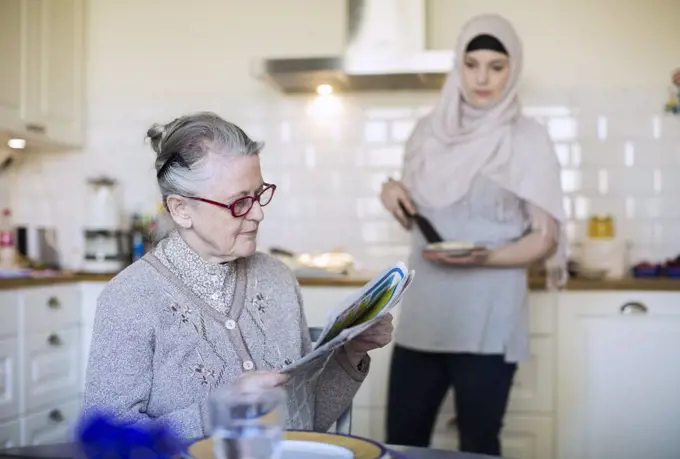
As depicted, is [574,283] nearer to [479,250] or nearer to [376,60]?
[479,250]

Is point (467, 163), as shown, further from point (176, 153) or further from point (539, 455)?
point (539, 455)

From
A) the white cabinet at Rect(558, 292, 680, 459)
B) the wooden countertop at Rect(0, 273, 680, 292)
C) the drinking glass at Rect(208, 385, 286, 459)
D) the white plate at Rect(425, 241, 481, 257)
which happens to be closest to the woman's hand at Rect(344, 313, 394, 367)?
the drinking glass at Rect(208, 385, 286, 459)

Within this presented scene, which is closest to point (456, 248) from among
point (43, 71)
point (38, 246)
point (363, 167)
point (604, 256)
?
point (604, 256)

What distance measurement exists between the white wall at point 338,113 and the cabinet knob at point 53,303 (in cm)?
65

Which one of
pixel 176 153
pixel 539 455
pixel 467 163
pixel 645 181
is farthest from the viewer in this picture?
pixel 645 181

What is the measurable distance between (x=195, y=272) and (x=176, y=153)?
0.64ft

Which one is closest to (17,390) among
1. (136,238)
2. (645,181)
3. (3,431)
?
(3,431)

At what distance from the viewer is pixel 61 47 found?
132 inches

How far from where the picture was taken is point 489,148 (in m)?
2.16

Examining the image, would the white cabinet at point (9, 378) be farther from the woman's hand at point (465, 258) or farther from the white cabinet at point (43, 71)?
the woman's hand at point (465, 258)

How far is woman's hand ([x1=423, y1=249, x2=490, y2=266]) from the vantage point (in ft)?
6.75

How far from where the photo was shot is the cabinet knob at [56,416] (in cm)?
290

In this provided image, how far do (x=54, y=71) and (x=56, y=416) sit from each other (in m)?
1.32

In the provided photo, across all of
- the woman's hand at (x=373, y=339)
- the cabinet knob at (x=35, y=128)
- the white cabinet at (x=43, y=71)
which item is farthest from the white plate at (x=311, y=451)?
the cabinet knob at (x=35, y=128)
